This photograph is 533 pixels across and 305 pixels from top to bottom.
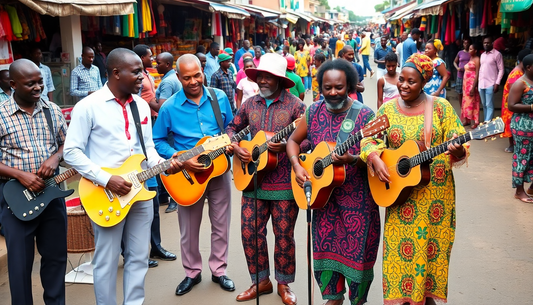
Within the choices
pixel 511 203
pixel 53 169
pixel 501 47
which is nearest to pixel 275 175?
pixel 53 169

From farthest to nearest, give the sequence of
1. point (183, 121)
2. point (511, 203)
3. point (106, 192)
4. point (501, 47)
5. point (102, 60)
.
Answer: point (501, 47)
point (102, 60)
point (511, 203)
point (183, 121)
point (106, 192)

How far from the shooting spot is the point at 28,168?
3.72m

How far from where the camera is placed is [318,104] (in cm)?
390

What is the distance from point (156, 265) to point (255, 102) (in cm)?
206

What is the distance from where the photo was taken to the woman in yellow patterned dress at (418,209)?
11.3ft

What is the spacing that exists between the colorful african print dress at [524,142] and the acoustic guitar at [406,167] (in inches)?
150

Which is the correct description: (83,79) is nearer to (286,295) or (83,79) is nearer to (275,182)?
(275,182)

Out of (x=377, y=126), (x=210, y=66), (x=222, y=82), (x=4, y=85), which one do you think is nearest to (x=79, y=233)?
(x=4, y=85)

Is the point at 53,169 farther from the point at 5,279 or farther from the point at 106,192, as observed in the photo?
the point at 5,279

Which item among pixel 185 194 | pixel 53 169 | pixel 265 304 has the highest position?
pixel 53 169

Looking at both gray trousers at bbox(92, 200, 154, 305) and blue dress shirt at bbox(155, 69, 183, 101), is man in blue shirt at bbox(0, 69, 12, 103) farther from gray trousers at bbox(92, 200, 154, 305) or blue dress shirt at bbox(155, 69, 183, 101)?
gray trousers at bbox(92, 200, 154, 305)

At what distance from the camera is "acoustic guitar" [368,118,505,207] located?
317cm

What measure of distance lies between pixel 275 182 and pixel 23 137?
190 cm

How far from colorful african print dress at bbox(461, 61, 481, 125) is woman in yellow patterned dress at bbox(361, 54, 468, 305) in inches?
341
